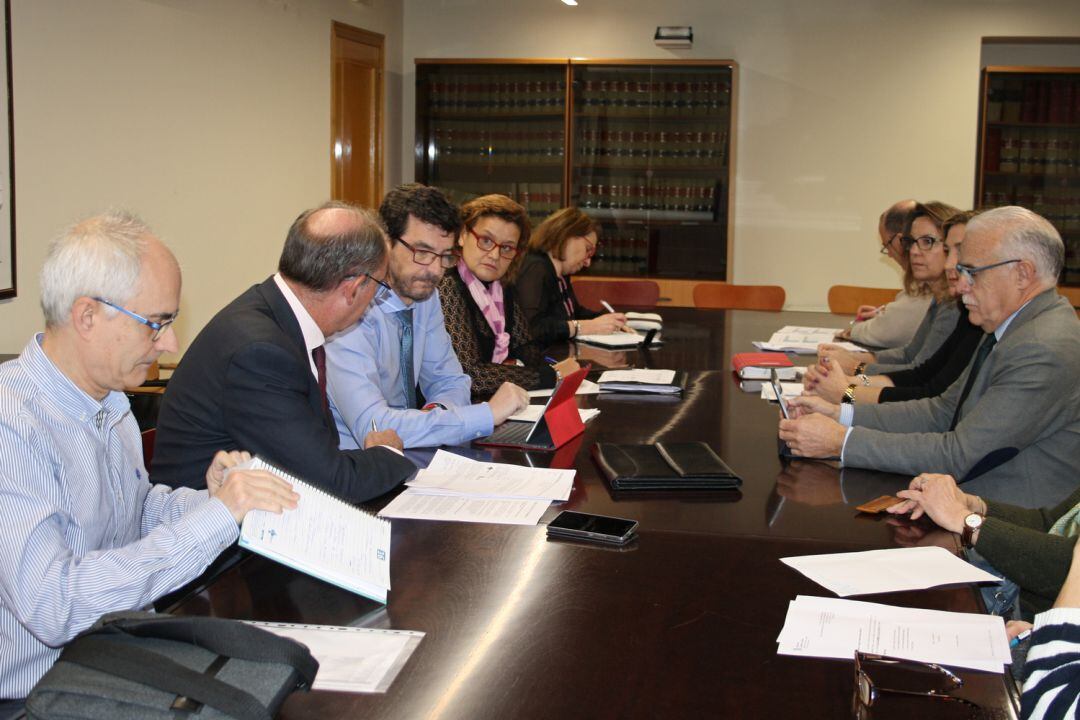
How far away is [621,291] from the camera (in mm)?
7074

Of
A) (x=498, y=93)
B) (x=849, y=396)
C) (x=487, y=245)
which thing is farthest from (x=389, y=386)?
(x=498, y=93)

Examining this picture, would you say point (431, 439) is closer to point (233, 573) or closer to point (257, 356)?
point (257, 356)

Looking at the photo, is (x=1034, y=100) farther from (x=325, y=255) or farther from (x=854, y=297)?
(x=325, y=255)

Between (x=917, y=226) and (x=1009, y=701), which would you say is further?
(x=917, y=226)

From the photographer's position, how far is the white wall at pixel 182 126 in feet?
14.6

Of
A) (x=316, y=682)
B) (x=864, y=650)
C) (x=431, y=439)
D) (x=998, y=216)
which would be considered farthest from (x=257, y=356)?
(x=998, y=216)

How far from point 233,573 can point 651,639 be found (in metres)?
0.75

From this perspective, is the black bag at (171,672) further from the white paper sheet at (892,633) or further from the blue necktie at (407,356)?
the blue necktie at (407,356)

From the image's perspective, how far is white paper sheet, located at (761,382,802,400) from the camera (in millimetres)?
3574

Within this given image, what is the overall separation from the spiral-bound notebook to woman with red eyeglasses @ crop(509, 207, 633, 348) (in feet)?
9.52

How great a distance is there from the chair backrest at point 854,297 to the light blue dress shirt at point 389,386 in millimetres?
4091

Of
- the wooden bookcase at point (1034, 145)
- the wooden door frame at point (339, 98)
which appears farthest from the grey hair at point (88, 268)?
the wooden bookcase at point (1034, 145)

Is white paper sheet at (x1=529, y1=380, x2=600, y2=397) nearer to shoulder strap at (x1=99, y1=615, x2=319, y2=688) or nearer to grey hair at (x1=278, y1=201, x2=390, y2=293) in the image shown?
grey hair at (x1=278, y1=201, x2=390, y2=293)

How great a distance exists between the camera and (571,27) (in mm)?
8219
